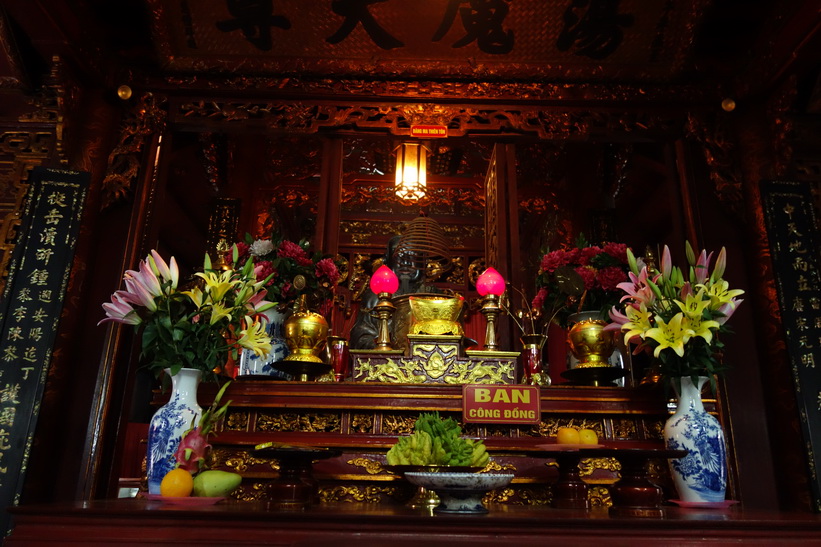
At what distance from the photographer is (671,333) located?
1.74 meters

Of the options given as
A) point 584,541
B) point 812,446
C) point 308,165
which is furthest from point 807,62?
point 308,165

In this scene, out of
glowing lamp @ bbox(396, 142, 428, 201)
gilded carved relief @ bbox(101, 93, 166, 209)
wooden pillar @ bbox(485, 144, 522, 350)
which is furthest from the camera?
glowing lamp @ bbox(396, 142, 428, 201)

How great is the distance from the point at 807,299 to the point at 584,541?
1.75 m

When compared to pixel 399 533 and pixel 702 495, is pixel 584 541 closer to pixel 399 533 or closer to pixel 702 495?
pixel 399 533

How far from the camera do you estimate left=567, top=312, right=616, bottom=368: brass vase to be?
7.29ft

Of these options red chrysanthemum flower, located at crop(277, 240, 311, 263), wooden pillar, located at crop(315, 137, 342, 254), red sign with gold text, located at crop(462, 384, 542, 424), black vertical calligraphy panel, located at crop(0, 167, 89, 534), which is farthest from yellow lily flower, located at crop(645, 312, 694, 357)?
black vertical calligraphy panel, located at crop(0, 167, 89, 534)

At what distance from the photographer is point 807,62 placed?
2.48 m

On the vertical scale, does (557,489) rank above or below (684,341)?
below

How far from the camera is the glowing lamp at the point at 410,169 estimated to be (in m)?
4.09

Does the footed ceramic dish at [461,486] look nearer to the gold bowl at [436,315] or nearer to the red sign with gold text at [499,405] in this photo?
the red sign with gold text at [499,405]

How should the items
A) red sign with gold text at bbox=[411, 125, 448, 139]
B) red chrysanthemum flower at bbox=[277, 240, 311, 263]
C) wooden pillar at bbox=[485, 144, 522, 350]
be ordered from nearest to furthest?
red chrysanthemum flower at bbox=[277, 240, 311, 263] → red sign with gold text at bbox=[411, 125, 448, 139] → wooden pillar at bbox=[485, 144, 522, 350]

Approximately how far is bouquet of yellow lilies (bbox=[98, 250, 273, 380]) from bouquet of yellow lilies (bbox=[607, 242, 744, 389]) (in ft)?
3.71

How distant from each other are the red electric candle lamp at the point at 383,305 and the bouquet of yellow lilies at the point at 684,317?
851mm

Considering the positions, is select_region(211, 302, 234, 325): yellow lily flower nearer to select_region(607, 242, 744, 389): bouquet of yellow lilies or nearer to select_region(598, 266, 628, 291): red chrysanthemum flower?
select_region(607, 242, 744, 389): bouquet of yellow lilies
